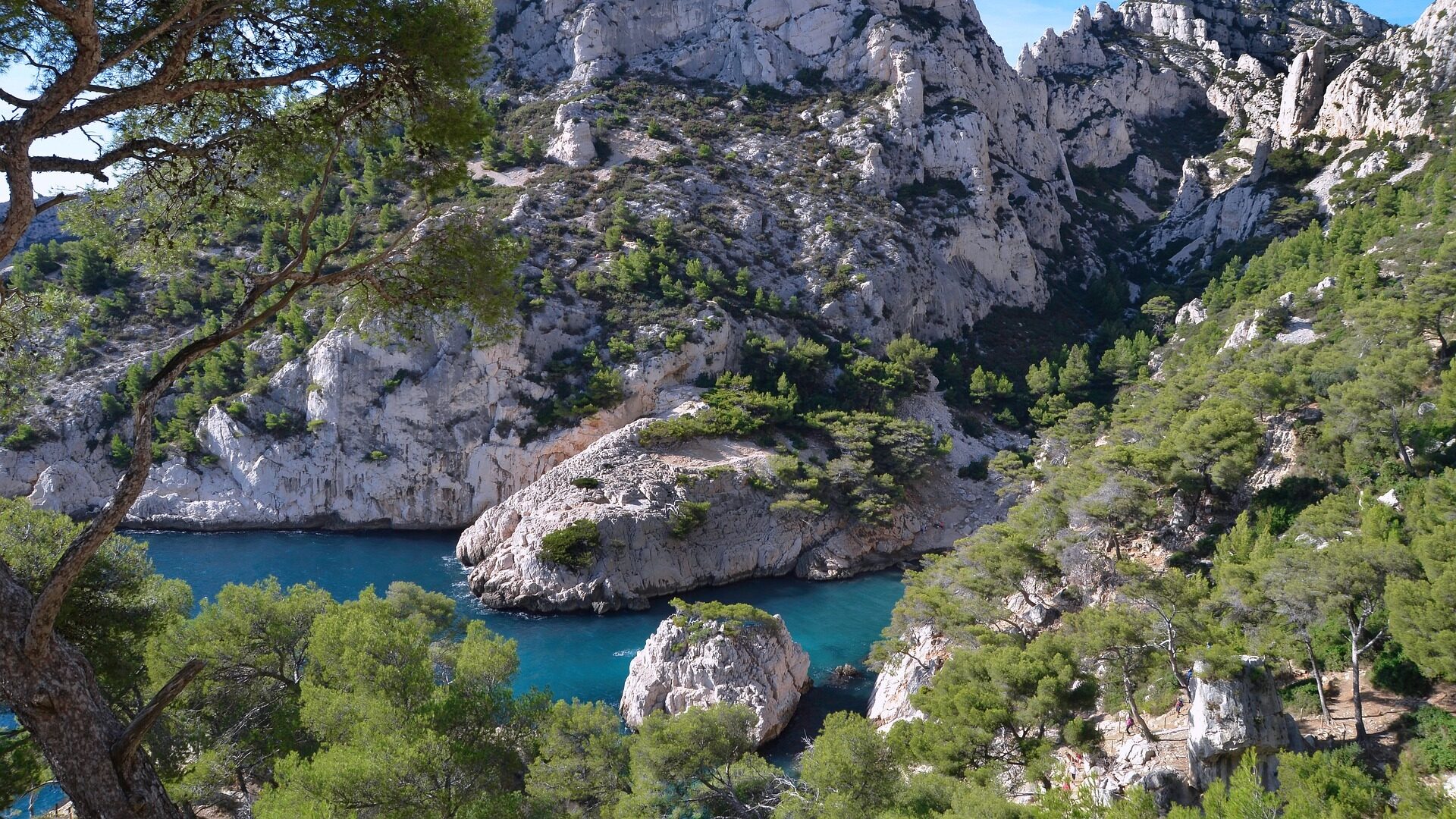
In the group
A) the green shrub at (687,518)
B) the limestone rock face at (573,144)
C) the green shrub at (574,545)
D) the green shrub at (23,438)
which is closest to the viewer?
the green shrub at (574,545)

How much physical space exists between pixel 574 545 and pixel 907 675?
15491mm

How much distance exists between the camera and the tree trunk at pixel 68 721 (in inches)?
193

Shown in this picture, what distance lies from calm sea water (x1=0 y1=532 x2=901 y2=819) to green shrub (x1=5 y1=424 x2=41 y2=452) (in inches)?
319

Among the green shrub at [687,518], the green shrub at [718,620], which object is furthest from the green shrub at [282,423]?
the green shrub at [718,620]

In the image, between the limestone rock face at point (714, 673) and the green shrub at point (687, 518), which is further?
the green shrub at point (687, 518)

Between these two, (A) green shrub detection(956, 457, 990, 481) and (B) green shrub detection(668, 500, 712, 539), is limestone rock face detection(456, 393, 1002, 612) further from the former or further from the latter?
(A) green shrub detection(956, 457, 990, 481)

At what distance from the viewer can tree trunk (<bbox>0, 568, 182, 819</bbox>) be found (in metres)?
4.90

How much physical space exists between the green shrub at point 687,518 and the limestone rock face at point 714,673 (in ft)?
34.6

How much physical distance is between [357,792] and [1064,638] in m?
14.2

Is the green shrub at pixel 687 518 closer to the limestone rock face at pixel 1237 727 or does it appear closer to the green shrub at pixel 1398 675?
the limestone rock face at pixel 1237 727

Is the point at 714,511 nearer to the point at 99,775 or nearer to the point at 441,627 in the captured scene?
the point at 441,627

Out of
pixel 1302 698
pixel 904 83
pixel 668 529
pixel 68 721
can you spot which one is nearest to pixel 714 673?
pixel 668 529

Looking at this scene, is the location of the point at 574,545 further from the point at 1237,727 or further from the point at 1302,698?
the point at 1237,727

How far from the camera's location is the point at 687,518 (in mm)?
34250
